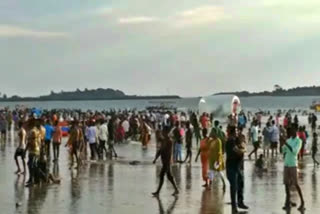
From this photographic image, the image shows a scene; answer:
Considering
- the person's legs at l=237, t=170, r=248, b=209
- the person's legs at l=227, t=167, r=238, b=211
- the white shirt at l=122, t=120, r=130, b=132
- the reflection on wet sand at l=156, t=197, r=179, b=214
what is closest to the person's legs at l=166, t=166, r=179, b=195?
the reflection on wet sand at l=156, t=197, r=179, b=214

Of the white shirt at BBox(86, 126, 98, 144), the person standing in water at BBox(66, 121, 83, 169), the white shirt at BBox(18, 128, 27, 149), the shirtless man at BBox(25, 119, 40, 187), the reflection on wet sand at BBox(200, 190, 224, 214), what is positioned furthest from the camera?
the white shirt at BBox(86, 126, 98, 144)

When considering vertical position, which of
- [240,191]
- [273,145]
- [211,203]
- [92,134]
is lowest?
[211,203]

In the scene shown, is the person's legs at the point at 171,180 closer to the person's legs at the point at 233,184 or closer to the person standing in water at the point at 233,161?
the person standing in water at the point at 233,161

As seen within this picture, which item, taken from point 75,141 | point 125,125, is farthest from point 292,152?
point 125,125

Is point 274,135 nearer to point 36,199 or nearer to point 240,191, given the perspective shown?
point 240,191

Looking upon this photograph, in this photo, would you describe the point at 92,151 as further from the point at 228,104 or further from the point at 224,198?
the point at 228,104

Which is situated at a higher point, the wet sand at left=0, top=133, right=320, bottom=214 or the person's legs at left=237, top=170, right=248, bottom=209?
the person's legs at left=237, top=170, right=248, bottom=209

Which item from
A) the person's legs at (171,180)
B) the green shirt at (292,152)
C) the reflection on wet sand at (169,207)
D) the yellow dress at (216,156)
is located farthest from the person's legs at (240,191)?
the yellow dress at (216,156)

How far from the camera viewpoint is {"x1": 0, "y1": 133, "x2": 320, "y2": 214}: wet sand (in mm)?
15766

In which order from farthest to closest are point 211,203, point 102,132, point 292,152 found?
point 102,132 < point 211,203 < point 292,152

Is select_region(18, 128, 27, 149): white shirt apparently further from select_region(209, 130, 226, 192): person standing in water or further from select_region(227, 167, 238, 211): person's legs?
select_region(227, 167, 238, 211): person's legs

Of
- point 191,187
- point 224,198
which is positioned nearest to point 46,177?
point 191,187

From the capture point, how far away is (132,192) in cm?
1858

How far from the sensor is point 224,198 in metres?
17.6
